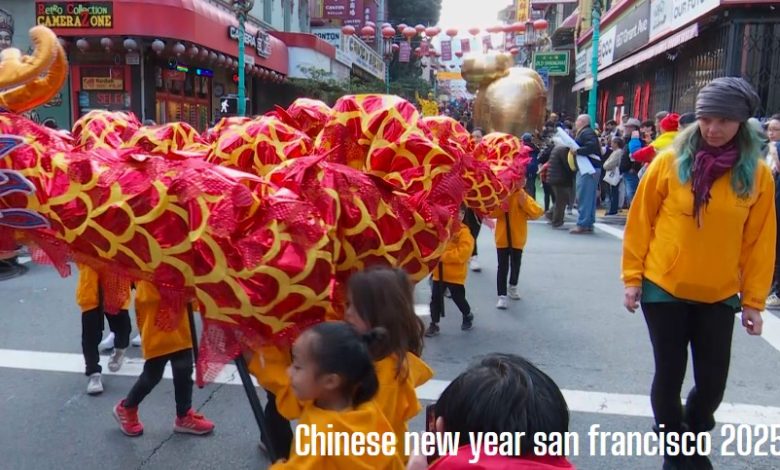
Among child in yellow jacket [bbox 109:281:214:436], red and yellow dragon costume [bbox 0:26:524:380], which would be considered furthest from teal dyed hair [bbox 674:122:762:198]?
child in yellow jacket [bbox 109:281:214:436]

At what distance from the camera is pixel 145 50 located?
16.5 m

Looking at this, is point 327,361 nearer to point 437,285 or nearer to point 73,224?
point 73,224

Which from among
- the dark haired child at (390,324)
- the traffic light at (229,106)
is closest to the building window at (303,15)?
the traffic light at (229,106)

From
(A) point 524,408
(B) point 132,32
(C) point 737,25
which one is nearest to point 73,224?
(A) point 524,408

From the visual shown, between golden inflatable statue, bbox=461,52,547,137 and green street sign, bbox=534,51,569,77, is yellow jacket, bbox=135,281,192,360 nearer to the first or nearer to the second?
golden inflatable statue, bbox=461,52,547,137

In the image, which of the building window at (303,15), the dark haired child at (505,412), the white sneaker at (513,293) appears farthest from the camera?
the building window at (303,15)

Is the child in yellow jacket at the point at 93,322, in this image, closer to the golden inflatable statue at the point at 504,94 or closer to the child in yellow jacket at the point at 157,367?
the child in yellow jacket at the point at 157,367

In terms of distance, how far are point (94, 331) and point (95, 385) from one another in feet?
1.12

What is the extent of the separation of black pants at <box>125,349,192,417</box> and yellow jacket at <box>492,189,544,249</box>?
324 cm

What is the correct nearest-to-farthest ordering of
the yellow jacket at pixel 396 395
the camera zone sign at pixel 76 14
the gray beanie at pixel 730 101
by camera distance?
1. the yellow jacket at pixel 396 395
2. the gray beanie at pixel 730 101
3. the camera zone sign at pixel 76 14

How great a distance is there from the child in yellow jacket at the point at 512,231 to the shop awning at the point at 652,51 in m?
8.09

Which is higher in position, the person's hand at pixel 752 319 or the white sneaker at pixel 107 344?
the person's hand at pixel 752 319

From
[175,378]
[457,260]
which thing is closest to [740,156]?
[457,260]

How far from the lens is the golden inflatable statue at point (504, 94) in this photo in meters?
→ 12.8
